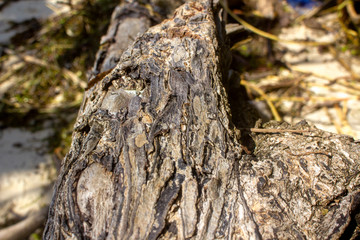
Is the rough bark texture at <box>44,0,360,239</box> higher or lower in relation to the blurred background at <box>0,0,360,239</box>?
lower

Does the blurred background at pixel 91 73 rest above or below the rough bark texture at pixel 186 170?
above

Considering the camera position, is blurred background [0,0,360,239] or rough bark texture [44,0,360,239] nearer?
rough bark texture [44,0,360,239]

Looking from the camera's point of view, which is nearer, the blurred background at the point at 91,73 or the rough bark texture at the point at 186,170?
the rough bark texture at the point at 186,170

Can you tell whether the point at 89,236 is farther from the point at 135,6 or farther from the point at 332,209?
the point at 135,6

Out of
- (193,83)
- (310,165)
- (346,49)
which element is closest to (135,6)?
(193,83)
